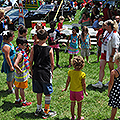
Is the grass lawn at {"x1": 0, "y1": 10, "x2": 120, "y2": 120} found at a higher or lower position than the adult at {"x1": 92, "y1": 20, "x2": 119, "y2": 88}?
lower

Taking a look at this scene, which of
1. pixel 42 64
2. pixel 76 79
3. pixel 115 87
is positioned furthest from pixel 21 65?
pixel 115 87

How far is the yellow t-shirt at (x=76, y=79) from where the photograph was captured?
374 centimetres

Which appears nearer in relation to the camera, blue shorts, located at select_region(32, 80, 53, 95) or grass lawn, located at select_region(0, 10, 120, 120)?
blue shorts, located at select_region(32, 80, 53, 95)

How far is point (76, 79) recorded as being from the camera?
3752mm

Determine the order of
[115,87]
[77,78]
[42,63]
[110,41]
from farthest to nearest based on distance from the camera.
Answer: [110,41]
[42,63]
[77,78]
[115,87]

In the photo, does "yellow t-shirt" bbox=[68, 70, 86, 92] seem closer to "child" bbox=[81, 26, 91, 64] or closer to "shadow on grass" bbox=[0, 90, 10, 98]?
"shadow on grass" bbox=[0, 90, 10, 98]

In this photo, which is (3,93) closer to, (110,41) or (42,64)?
(42,64)

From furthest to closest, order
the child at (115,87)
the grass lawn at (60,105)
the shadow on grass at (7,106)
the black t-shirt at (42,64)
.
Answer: the shadow on grass at (7,106) < the grass lawn at (60,105) < the black t-shirt at (42,64) < the child at (115,87)

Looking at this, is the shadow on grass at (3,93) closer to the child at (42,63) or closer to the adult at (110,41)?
the child at (42,63)

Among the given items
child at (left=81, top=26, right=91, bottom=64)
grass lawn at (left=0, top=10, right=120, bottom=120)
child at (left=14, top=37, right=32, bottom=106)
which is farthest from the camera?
child at (left=81, top=26, right=91, bottom=64)

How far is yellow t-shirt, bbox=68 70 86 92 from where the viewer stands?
374cm

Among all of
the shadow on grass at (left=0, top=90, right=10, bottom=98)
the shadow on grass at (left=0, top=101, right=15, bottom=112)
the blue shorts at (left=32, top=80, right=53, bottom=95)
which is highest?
the blue shorts at (left=32, top=80, right=53, bottom=95)

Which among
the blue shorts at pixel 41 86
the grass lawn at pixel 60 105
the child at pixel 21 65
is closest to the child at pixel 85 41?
the grass lawn at pixel 60 105

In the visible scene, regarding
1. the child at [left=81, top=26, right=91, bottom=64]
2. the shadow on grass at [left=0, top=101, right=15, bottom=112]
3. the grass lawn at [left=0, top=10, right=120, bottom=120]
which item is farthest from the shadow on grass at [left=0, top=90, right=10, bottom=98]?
the child at [left=81, top=26, right=91, bottom=64]
